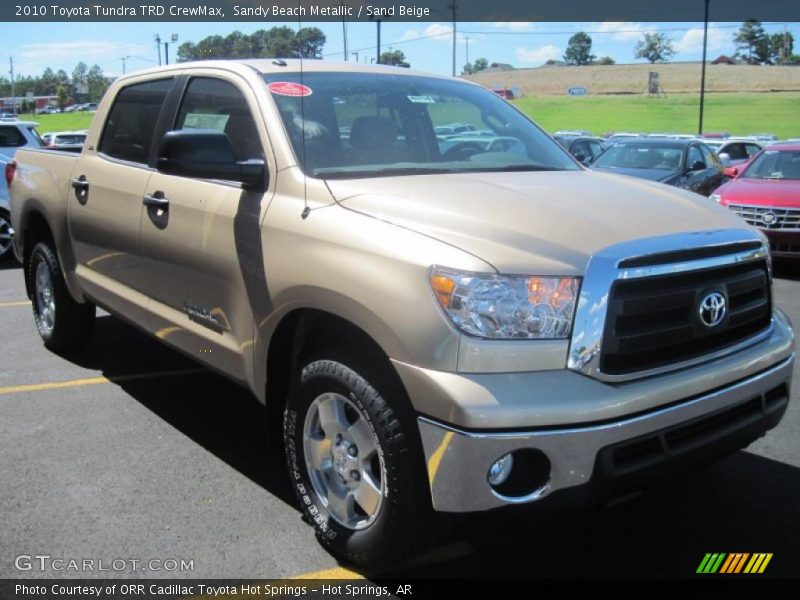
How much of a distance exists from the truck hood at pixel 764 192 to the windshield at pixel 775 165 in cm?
28

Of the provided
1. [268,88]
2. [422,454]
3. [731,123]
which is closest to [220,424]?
[268,88]

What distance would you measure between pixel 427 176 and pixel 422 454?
137 centimetres

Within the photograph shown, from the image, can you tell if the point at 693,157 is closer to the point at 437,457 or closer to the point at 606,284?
the point at 606,284

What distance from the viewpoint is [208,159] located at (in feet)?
11.1

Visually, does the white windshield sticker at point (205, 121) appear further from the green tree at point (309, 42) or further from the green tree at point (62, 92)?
the green tree at point (62, 92)

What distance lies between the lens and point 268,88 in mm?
3672

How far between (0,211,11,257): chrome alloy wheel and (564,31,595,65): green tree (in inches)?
5553

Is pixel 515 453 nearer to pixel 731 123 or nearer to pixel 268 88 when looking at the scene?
pixel 268 88

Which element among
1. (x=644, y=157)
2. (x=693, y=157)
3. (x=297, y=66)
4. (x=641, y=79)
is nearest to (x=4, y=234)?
(x=297, y=66)

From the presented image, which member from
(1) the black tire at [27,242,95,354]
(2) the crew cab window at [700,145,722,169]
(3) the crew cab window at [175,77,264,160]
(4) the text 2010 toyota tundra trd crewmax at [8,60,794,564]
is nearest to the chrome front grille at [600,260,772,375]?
(4) the text 2010 toyota tundra trd crewmax at [8,60,794,564]

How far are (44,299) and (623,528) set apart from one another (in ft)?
15.3

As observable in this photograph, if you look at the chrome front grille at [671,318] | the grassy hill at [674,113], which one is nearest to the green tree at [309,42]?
the chrome front grille at [671,318]

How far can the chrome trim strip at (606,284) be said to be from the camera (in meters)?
2.57

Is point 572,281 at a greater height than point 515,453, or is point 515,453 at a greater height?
point 572,281
